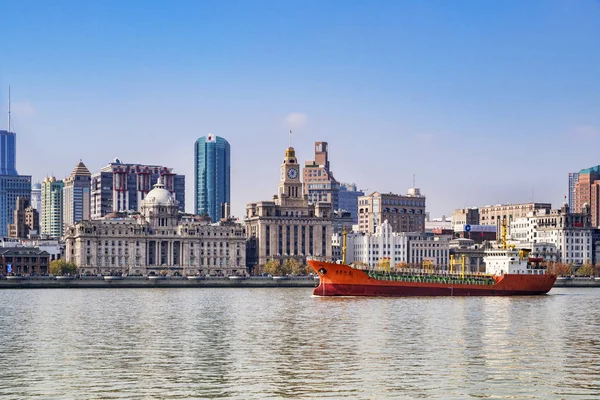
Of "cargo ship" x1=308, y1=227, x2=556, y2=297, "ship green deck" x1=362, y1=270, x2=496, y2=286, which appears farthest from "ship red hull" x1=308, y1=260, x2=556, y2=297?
"ship green deck" x1=362, y1=270, x2=496, y2=286

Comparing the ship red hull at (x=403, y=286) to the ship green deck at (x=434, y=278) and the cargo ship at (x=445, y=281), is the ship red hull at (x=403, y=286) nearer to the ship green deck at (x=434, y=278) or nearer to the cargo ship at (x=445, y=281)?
the cargo ship at (x=445, y=281)

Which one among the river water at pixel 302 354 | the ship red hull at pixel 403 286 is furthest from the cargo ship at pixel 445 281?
the river water at pixel 302 354

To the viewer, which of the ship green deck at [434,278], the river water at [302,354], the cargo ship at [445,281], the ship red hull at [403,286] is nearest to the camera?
the river water at [302,354]

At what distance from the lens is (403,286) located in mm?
152500

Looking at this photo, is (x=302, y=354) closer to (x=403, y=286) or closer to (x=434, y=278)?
(x=403, y=286)

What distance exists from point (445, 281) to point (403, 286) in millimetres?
7323

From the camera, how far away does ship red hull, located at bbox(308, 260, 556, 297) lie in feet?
493

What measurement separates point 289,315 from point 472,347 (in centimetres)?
3562

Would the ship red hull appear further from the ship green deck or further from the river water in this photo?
the river water

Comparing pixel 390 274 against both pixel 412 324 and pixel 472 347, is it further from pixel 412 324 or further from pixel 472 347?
pixel 472 347

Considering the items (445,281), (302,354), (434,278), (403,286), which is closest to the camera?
(302,354)

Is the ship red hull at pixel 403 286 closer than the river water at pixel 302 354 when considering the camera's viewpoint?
No

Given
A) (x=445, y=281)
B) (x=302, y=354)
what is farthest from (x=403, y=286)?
(x=302, y=354)

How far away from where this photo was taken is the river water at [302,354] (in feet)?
183
